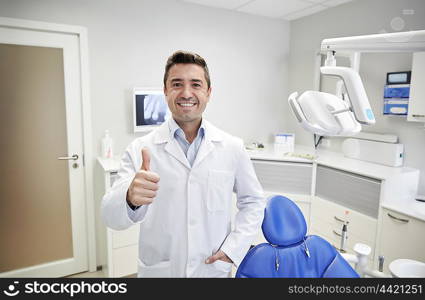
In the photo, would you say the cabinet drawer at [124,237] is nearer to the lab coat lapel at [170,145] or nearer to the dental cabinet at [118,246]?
the dental cabinet at [118,246]

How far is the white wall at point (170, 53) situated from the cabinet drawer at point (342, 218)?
1091 mm

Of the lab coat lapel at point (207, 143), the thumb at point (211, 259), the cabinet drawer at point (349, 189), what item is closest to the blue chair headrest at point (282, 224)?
the thumb at point (211, 259)

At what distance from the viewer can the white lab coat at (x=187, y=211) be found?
1.13 meters

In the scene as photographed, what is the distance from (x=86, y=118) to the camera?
246 cm

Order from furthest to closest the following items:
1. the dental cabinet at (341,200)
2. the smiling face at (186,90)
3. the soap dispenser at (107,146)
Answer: the soap dispenser at (107,146) < the dental cabinet at (341,200) < the smiling face at (186,90)

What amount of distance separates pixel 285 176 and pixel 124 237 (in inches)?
57.4

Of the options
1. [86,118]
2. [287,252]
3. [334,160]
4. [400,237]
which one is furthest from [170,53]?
[400,237]

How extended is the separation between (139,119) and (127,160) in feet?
5.05

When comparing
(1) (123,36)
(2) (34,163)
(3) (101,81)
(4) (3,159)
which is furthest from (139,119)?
(4) (3,159)

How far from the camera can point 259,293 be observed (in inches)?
27.8

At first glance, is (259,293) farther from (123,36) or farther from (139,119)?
(123,36)

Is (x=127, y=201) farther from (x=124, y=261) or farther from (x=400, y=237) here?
(x=400, y=237)

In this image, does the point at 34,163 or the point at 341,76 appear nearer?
the point at 341,76

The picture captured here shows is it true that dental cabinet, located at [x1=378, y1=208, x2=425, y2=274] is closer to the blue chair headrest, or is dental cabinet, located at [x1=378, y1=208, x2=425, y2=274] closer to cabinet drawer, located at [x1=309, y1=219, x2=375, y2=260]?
cabinet drawer, located at [x1=309, y1=219, x2=375, y2=260]
